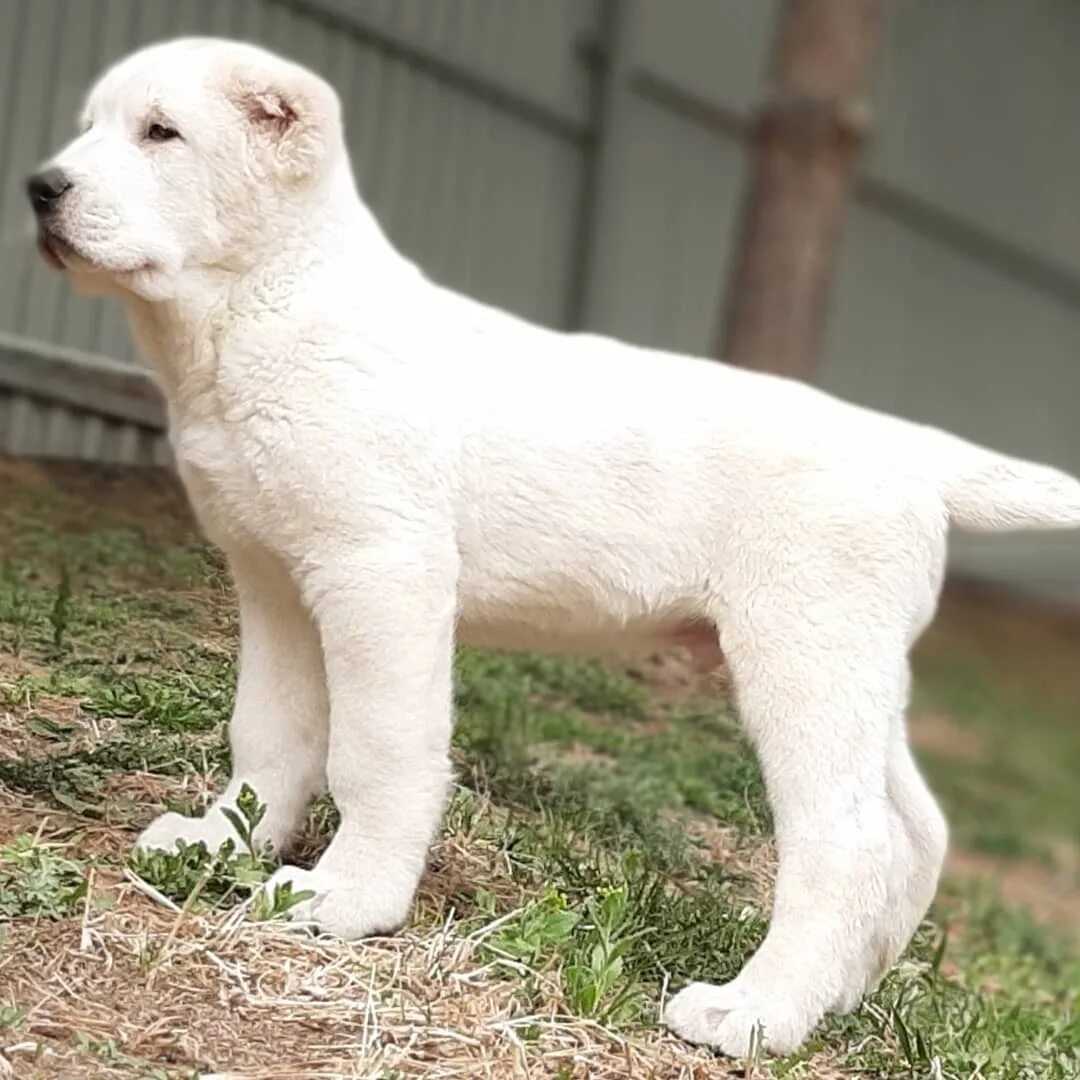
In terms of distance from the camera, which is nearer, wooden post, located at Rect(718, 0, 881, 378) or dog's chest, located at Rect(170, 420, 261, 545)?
dog's chest, located at Rect(170, 420, 261, 545)

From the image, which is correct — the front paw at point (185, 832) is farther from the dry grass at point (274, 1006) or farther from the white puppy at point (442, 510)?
the dry grass at point (274, 1006)

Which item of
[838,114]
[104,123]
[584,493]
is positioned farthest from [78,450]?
[838,114]

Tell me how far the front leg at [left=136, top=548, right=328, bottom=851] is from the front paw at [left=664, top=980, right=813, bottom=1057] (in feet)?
2.68

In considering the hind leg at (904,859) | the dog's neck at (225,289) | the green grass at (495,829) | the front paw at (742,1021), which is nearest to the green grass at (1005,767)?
the green grass at (495,829)

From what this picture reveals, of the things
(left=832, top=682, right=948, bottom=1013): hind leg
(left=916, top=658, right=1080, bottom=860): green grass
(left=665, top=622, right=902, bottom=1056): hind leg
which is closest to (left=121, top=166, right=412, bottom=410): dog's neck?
(left=665, top=622, right=902, bottom=1056): hind leg

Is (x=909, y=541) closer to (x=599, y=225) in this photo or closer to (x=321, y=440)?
(x=321, y=440)

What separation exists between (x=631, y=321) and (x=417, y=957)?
699cm

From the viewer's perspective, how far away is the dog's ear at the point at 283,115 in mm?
3375

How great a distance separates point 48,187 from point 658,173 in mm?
7089

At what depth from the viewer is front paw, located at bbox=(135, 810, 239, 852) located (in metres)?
3.43

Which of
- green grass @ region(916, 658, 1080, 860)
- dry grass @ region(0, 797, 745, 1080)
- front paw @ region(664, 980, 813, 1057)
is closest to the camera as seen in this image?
dry grass @ region(0, 797, 745, 1080)

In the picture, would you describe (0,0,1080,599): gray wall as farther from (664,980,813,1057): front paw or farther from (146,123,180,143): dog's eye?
(664,980,813,1057): front paw

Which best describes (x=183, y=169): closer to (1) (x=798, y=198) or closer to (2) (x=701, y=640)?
(2) (x=701, y=640)

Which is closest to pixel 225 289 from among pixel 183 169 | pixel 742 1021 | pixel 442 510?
pixel 183 169
